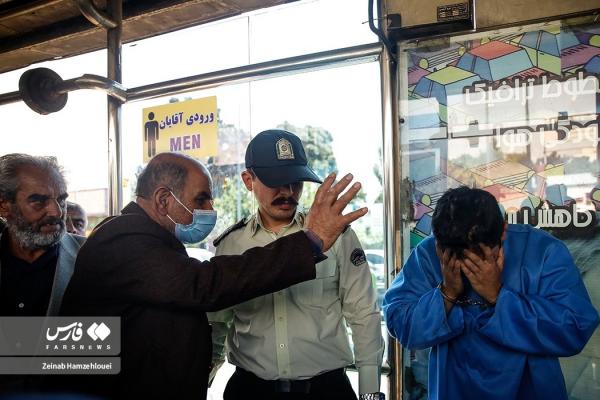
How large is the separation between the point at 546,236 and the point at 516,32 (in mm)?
990

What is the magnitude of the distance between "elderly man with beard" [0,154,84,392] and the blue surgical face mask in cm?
68

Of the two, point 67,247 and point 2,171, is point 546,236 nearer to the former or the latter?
point 67,247

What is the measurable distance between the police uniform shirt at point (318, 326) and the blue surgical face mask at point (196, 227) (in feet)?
1.18

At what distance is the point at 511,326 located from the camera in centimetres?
158

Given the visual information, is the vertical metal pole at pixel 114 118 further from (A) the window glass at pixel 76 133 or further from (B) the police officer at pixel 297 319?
(B) the police officer at pixel 297 319

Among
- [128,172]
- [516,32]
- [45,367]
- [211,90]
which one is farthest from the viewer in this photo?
[128,172]

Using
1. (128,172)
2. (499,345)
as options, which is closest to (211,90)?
(128,172)

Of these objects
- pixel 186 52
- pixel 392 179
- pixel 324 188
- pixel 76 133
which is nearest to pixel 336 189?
pixel 324 188

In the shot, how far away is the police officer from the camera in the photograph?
1.90 meters

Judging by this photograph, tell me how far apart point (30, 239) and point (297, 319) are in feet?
3.91

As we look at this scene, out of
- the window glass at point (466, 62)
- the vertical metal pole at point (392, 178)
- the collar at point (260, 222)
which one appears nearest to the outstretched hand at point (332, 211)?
the collar at point (260, 222)

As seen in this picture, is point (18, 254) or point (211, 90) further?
point (211, 90)

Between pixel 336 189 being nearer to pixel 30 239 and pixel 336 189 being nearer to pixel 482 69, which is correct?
pixel 482 69

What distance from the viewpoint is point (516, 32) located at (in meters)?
2.21
